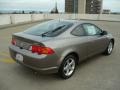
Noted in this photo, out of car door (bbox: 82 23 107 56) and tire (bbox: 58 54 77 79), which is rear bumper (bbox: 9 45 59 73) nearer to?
tire (bbox: 58 54 77 79)

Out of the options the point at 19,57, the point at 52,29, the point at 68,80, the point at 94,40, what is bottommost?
the point at 68,80

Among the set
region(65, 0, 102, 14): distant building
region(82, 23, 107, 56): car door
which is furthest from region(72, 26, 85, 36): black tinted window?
region(65, 0, 102, 14): distant building

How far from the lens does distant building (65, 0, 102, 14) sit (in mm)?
42706

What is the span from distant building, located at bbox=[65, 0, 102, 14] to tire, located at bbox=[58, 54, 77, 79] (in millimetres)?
39091

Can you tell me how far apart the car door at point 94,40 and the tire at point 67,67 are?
77 cm

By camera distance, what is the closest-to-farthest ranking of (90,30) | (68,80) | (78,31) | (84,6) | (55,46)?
(55,46) → (68,80) → (78,31) → (90,30) → (84,6)

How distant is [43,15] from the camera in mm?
25781

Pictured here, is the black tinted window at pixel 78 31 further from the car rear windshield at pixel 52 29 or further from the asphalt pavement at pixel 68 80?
the asphalt pavement at pixel 68 80

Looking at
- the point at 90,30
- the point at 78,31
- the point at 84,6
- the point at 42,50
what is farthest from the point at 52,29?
the point at 84,6

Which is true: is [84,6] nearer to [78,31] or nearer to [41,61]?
[78,31]

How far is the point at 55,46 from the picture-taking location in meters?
3.75

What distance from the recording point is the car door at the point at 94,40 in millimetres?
4898

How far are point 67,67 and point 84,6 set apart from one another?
133 feet

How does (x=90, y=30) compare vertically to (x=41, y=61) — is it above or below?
above
